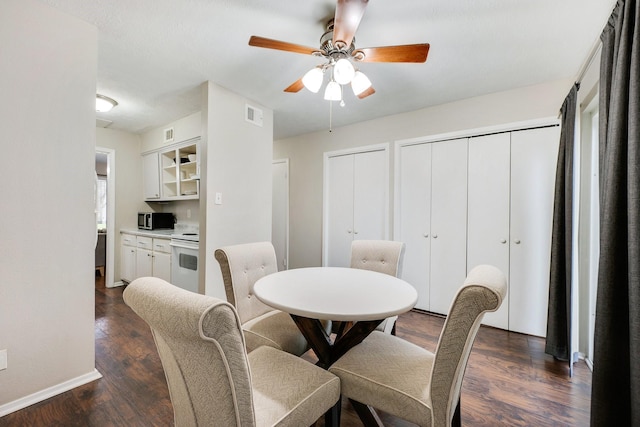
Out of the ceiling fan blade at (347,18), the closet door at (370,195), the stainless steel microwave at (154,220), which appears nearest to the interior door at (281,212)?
the closet door at (370,195)

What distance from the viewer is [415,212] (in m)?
3.27

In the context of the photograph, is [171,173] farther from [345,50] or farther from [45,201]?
[345,50]

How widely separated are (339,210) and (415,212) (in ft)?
3.48

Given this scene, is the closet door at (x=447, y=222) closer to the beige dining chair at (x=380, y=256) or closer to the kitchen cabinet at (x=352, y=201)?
the kitchen cabinet at (x=352, y=201)

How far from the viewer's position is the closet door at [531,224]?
8.41 feet

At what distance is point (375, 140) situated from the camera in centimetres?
357

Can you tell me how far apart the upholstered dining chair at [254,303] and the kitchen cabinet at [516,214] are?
1.97m

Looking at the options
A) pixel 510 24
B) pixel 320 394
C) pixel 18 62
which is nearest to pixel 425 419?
pixel 320 394

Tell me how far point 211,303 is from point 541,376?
2.39 meters

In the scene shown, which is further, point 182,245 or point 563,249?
point 182,245

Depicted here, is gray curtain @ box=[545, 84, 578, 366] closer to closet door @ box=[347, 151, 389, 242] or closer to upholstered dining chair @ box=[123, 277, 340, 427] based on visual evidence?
closet door @ box=[347, 151, 389, 242]

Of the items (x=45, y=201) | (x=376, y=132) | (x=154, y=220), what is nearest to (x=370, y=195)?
(x=376, y=132)

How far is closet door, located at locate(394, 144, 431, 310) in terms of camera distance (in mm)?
3201

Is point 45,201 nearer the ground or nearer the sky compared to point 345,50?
nearer the ground
